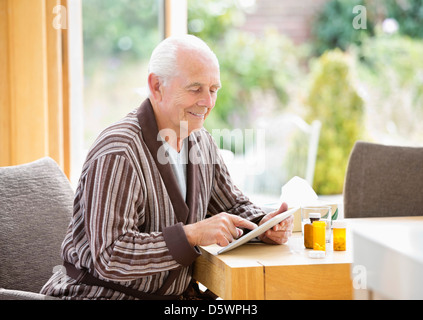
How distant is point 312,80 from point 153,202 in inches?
200

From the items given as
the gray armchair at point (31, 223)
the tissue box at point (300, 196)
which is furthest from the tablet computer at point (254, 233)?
the gray armchair at point (31, 223)

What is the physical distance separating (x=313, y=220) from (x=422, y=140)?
5.61m

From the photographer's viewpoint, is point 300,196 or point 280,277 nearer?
point 280,277

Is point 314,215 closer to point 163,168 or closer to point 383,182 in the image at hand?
point 163,168

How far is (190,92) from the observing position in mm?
1705

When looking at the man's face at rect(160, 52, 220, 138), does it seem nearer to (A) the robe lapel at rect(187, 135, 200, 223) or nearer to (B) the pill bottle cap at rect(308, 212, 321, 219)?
(A) the robe lapel at rect(187, 135, 200, 223)

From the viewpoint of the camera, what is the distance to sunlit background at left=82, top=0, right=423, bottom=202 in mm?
5691

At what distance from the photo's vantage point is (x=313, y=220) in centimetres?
164

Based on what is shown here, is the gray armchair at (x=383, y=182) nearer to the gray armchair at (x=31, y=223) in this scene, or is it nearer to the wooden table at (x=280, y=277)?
the wooden table at (x=280, y=277)

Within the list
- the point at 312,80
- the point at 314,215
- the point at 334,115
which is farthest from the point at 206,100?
the point at 312,80

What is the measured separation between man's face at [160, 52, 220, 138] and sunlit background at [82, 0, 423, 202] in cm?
258

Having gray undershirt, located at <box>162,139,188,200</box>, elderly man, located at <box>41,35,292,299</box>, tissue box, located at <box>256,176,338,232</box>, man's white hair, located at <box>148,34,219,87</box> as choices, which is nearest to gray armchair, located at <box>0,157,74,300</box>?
elderly man, located at <box>41,35,292,299</box>

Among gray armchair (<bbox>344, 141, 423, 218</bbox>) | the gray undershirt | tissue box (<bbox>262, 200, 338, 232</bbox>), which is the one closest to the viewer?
the gray undershirt

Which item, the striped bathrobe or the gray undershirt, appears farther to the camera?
the gray undershirt
